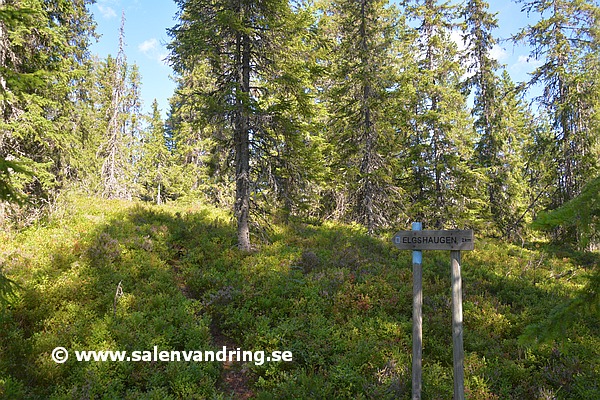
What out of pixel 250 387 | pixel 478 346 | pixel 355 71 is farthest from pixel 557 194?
pixel 250 387

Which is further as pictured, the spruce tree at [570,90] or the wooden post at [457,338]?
the spruce tree at [570,90]

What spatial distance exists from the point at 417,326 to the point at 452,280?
1115 millimetres

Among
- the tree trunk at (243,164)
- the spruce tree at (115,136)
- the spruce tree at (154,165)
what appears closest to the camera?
the tree trunk at (243,164)

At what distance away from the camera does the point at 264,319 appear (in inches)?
311

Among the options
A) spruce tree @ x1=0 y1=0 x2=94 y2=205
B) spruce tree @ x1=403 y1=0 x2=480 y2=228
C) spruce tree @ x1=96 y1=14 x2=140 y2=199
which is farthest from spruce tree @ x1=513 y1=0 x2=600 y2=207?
spruce tree @ x1=96 y1=14 x2=140 y2=199

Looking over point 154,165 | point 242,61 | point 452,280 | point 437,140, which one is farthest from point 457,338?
point 154,165

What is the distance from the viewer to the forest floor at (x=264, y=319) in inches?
237

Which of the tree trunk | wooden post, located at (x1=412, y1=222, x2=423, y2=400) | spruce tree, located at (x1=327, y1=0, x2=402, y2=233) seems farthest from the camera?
spruce tree, located at (x1=327, y1=0, x2=402, y2=233)

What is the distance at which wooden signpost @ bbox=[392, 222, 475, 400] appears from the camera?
571 cm

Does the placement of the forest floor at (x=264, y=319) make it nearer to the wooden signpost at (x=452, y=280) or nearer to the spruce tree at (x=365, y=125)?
the wooden signpost at (x=452, y=280)

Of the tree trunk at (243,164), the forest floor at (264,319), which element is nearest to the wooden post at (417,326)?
the forest floor at (264,319)

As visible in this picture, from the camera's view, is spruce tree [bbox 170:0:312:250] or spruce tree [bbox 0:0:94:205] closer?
spruce tree [bbox 0:0:94:205]

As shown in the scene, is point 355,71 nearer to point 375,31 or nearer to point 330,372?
point 375,31

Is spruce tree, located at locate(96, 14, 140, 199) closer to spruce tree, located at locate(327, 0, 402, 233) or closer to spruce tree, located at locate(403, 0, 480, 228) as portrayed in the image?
spruce tree, located at locate(327, 0, 402, 233)
